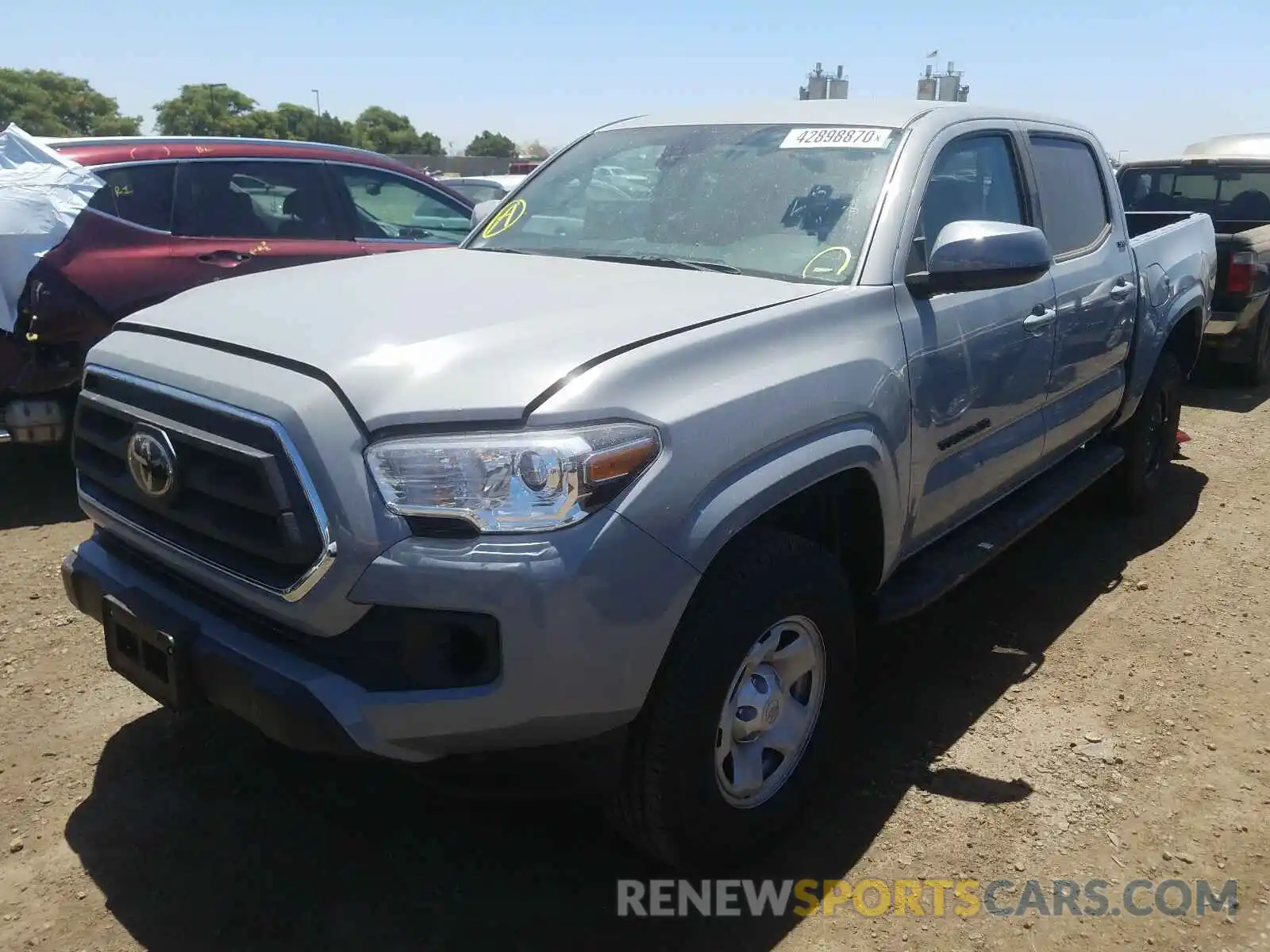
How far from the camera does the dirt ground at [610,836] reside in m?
2.42

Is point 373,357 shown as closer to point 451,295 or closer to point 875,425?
point 451,295

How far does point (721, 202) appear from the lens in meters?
3.23

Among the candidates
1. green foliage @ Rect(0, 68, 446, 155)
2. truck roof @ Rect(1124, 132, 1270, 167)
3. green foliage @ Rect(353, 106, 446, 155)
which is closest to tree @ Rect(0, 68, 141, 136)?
green foliage @ Rect(0, 68, 446, 155)

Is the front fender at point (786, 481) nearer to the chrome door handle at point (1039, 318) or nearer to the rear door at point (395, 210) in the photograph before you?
the chrome door handle at point (1039, 318)

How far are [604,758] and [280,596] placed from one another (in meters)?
0.75

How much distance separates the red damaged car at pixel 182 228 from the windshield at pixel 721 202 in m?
2.40

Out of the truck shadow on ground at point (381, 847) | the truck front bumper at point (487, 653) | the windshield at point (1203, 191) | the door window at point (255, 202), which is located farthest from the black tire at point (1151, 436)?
the door window at point (255, 202)

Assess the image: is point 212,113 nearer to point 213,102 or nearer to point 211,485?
point 213,102

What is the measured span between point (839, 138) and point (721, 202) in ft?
1.39

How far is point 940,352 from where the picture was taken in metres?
2.99

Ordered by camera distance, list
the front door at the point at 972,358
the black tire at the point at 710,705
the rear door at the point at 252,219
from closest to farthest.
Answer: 1. the black tire at the point at 710,705
2. the front door at the point at 972,358
3. the rear door at the point at 252,219

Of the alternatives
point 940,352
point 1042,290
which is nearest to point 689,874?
point 940,352

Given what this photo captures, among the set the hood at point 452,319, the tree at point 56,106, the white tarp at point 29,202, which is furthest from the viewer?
the tree at point 56,106

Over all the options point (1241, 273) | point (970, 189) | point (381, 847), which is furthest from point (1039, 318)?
point (1241, 273)
